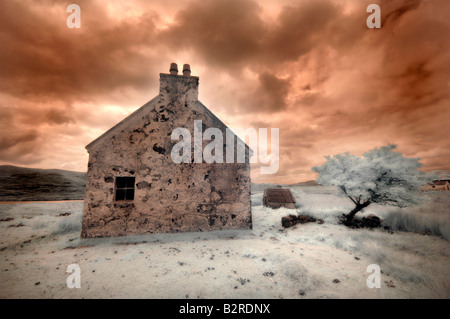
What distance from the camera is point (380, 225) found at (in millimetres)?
7859

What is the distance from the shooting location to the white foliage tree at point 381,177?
7.21m

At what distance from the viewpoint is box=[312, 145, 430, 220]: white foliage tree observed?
23.6 feet

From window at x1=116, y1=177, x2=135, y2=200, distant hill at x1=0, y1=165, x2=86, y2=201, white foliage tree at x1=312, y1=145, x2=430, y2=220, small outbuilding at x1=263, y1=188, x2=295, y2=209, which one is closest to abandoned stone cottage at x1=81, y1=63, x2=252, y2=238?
window at x1=116, y1=177, x2=135, y2=200

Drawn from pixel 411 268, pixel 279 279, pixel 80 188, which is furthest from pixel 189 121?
pixel 80 188

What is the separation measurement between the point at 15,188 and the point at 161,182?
87.1ft

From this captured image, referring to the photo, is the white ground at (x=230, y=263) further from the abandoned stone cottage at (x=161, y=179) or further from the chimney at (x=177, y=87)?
the chimney at (x=177, y=87)

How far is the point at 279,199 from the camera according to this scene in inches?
524

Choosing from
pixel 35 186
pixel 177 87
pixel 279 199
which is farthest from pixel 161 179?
pixel 35 186

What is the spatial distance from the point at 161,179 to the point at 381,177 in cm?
984

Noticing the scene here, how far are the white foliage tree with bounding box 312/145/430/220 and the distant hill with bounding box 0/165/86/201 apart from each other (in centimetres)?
2578

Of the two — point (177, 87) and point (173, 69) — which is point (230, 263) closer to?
point (177, 87)

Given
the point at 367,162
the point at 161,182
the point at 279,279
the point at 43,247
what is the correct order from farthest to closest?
the point at 367,162 < the point at 161,182 < the point at 43,247 < the point at 279,279

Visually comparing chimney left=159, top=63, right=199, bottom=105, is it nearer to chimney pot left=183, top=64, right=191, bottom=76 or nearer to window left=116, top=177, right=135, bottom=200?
chimney pot left=183, top=64, right=191, bottom=76

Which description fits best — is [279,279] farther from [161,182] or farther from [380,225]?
[380,225]
